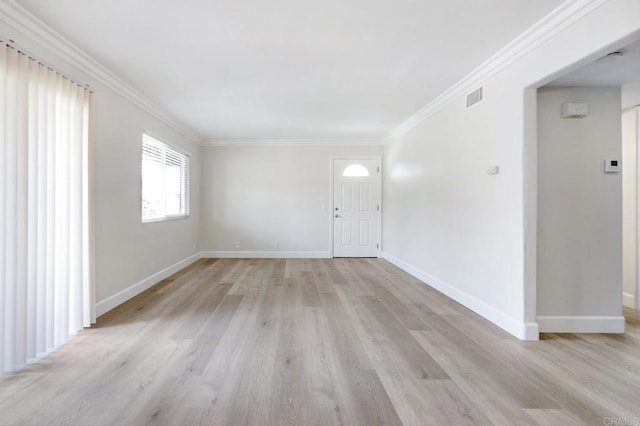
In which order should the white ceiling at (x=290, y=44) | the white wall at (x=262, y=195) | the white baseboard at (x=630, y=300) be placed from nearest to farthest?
the white ceiling at (x=290, y=44) < the white baseboard at (x=630, y=300) < the white wall at (x=262, y=195)

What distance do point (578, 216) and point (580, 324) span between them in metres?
1.02

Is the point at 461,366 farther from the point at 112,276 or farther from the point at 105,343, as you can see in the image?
the point at 112,276

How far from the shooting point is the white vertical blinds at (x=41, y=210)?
7.02ft

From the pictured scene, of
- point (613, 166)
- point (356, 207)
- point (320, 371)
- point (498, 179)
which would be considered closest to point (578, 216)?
point (613, 166)

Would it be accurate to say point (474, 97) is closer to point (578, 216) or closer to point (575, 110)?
point (575, 110)

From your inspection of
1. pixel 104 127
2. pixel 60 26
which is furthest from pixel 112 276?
pixel 60 26

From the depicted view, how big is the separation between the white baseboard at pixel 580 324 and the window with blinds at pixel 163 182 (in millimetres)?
4909

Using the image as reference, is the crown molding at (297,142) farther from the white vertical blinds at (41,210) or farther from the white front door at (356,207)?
the white vertical blinds at (41,210)

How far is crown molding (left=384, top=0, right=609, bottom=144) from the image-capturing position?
218 cm

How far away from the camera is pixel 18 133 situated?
2.20 meters

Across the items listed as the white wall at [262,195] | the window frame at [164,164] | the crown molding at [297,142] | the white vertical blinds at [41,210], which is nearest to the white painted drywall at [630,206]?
the crown molding at [297,142]

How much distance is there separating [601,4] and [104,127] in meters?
4.44

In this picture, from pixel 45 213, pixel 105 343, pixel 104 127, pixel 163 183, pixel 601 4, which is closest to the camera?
pixel 601 4

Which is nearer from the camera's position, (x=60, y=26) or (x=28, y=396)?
(x=28, y=396)
